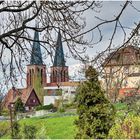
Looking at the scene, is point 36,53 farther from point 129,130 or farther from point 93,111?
point 93,111

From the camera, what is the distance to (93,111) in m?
12.6

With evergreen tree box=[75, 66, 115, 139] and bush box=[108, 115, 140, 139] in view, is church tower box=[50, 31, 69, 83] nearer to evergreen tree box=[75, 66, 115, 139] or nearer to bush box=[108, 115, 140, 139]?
bush box=[108, 115, 140, 139]

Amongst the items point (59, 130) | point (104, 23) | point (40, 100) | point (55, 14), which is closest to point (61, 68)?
point (55, 14)

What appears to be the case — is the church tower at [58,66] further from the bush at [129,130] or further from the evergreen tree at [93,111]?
the evergreen tree at [93,111]

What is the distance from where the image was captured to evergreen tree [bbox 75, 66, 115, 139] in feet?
41.2

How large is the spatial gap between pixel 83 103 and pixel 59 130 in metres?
14.2

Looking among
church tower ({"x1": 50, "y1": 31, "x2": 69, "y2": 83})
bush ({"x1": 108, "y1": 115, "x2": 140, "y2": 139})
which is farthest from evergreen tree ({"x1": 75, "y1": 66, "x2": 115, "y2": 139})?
bush ({"x1": 108, "y1": 115, "x2": 140, "y2": 139})

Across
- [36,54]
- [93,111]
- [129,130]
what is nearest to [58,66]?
[36,54]

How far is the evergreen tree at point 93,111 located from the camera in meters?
12.6

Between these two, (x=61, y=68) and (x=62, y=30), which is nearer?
(x=62, y=30)

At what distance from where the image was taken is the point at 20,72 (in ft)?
30.6

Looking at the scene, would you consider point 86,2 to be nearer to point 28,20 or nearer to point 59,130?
point 28,20

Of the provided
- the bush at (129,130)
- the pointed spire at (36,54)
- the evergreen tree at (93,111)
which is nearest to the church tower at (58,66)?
the pointed spire at (36,54)

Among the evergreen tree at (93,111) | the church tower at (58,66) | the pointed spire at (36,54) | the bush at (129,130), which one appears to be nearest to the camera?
the bush at (129,130)
